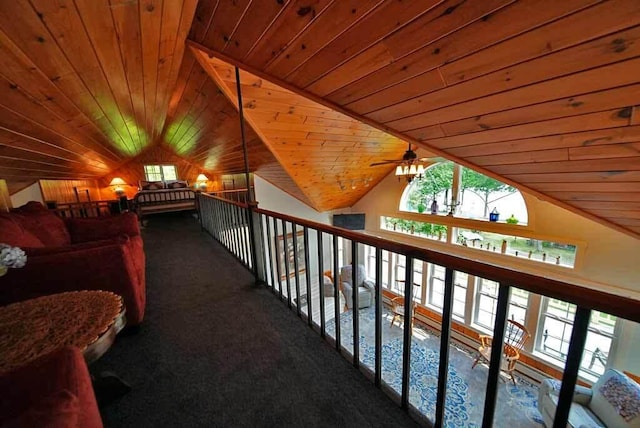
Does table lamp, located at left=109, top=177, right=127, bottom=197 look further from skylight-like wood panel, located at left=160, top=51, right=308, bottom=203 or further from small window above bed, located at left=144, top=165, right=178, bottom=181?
skylight-like wood panel, located at left=160, top=51, right=308, bottom=203

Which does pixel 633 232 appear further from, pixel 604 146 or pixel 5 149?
pixel 5 149

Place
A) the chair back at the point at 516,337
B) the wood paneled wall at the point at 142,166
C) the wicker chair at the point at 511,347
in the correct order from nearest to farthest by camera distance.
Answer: the wicker chair at the point at 511,347, the chair back at the point at 516,337, the wood paneled wall at the point at 142,166

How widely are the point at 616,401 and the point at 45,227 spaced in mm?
6174

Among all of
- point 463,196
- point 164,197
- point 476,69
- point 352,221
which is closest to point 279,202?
point 352,221

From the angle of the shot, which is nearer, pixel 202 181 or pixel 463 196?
pixel 463 196

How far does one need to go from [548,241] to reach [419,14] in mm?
4740

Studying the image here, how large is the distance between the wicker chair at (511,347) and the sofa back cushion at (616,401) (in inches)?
41.0

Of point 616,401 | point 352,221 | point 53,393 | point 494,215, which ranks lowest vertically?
point 616,401

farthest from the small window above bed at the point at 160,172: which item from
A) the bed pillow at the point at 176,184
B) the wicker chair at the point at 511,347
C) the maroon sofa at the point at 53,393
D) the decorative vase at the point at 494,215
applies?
the wicker chair at the point at 511,347

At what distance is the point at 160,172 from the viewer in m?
7.41

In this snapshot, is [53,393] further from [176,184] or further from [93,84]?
[176,184]

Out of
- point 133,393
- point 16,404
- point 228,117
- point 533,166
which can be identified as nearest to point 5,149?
point 228,117

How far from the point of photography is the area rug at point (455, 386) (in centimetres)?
344

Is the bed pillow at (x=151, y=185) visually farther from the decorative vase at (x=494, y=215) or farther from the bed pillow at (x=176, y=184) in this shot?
the decorative vase at (x=494, y=215)
